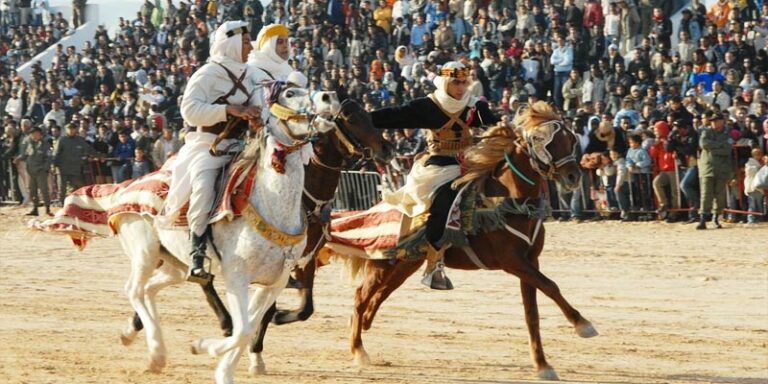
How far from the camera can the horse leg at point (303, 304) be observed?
11914 mm

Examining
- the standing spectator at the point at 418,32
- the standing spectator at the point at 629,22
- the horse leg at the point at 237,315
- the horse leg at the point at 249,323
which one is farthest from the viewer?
the standing spectator at the point at 418,32

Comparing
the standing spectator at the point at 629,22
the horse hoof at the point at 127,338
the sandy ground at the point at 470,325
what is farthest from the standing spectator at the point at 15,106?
the horse hoof at the point at 127,338

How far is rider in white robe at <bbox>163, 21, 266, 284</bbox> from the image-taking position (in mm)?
10234

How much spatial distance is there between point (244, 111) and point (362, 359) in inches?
103

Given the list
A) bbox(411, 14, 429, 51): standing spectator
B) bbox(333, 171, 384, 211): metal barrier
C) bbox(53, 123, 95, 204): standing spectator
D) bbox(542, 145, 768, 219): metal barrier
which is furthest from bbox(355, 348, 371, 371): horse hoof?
bbox(411, 14, 429, 51): standing spectator

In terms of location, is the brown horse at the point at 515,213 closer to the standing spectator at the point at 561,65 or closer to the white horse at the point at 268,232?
the white horse at the point at 268,232

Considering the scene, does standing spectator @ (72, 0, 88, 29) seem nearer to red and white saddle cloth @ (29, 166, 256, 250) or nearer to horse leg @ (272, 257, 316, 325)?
red and white saddle cloth @ (29, 166, 256, 250)

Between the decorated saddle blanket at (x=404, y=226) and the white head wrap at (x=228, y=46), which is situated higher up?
the white head wrap at (x=228, y=46)

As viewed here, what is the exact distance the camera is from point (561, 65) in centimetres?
2577

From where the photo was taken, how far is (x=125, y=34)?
124ft

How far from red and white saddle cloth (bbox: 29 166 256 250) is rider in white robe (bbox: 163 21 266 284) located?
0.48ft

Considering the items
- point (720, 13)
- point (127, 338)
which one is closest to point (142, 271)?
point (127, 338)

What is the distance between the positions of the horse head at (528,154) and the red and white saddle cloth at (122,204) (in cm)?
251

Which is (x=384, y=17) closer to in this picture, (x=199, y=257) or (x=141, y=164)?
(x=141, y=164)
